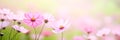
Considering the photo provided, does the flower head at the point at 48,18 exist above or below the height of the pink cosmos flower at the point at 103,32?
above

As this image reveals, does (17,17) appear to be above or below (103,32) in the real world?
above

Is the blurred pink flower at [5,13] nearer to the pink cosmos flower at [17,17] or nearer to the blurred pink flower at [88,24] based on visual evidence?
the pink cosmos flower at [17,17]

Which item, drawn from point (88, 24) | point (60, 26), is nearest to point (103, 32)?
point (88, 24)

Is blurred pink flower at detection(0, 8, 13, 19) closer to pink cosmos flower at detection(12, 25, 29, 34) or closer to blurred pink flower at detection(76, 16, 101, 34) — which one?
pink cosmos flower at detection(12, 25, 29, 34)

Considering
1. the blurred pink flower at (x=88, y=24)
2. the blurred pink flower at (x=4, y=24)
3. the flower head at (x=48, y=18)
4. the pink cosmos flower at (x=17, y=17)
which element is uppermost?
the pink cosmos flower at (x=17, y=17)

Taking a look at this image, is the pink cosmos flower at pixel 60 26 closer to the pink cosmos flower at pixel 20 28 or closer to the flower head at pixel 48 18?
the flower head at pixel 48 18

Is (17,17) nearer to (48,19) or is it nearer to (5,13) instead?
(5,13)

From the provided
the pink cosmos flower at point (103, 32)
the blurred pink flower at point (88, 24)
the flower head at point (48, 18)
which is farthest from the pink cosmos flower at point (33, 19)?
the pink cosmos flower at point (103, 32)

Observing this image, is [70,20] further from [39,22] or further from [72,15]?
[39,22]
